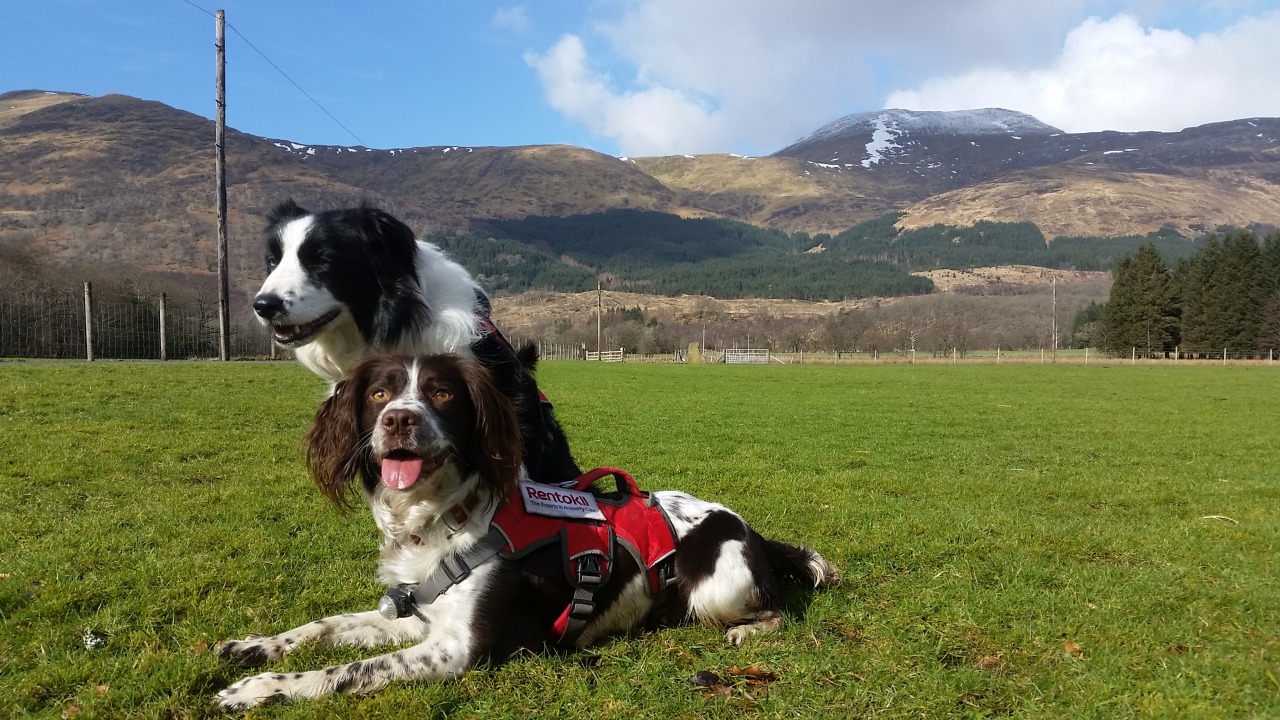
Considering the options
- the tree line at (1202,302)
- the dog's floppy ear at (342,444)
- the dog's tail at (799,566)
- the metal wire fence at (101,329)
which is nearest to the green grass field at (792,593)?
the dog's tail at (799,566)

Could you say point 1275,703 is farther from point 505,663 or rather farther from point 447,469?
point 447,469

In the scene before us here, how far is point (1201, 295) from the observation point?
3246 inches

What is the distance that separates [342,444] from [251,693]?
4.09 feet

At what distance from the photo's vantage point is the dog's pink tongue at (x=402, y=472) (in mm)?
3719

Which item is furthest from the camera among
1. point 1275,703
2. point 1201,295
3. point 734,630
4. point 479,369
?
point 1201,295

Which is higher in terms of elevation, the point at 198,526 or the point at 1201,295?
the point at 1201,295

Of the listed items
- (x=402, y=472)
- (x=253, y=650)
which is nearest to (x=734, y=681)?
(x=402, y=472)

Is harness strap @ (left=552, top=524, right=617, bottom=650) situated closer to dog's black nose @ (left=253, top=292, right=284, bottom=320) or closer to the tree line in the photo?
dog's black nose @ (left=253, top=292, right=284, bottom=320)

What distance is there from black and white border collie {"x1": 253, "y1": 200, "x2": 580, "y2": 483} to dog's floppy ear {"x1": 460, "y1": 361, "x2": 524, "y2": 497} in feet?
1.44

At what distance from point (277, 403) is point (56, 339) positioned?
778 inches

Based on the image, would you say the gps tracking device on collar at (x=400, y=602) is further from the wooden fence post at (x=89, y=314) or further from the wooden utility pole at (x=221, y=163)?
the wooden fence post at (x=89, y=314)

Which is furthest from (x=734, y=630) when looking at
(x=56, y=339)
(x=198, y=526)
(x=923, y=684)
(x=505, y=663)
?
(x=56, y=339)

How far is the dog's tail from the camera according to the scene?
17.1 feet

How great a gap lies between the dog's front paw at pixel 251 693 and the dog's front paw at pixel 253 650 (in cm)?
37
